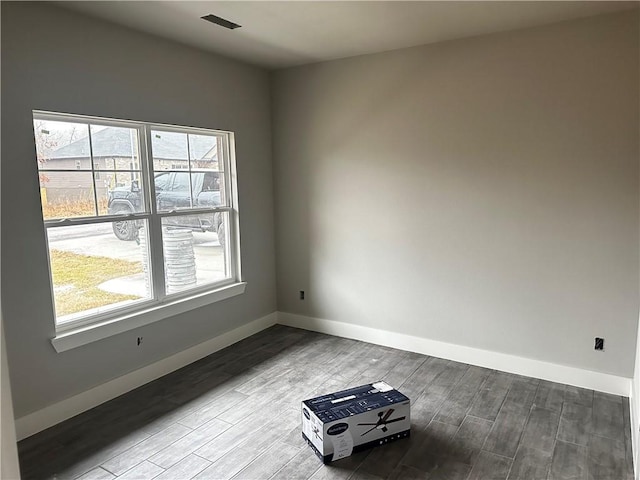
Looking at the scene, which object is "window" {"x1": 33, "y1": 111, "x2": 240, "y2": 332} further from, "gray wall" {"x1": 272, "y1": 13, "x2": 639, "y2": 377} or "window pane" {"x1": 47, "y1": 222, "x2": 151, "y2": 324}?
"gray wall" {"x1": 272, "y1": 13, "x2": 639, "y2": 377}

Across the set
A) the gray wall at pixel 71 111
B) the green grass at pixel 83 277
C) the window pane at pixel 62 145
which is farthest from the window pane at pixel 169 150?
the green grass at pixel 83 277

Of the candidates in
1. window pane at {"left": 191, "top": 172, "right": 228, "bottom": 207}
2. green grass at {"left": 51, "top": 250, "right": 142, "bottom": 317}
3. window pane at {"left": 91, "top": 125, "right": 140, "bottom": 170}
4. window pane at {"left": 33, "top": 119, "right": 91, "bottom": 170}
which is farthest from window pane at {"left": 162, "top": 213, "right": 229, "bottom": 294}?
window pane at {"left": 33, "top": 119, "right": 91, "bottom": 170}

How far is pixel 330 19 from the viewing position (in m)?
3.08

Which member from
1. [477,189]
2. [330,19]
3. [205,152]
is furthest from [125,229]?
[477,189]

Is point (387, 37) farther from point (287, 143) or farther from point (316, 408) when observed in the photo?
point (316, 408)

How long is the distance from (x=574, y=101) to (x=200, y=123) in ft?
9.50

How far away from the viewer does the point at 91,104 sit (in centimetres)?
301

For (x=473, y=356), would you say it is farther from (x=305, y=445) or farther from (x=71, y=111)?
(x=71, y=111)

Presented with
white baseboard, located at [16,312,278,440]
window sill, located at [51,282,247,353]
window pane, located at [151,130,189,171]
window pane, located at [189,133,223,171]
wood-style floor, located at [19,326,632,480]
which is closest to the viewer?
wood-style floor, located at [19,326,632,480]

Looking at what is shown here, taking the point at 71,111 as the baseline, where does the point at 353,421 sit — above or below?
below

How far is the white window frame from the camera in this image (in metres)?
2.98

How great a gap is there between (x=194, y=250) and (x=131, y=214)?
2.35ft

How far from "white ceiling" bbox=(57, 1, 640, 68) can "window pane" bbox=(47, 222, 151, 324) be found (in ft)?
4.80

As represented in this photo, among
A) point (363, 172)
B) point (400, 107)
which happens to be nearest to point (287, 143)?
point (363, 172)
